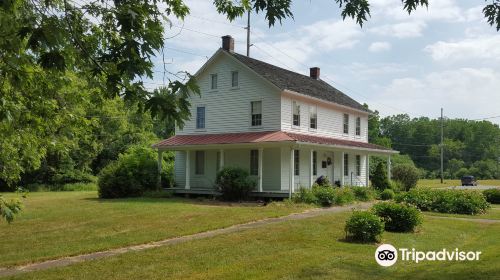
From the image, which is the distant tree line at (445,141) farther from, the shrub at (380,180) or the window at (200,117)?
the window at (200,117)

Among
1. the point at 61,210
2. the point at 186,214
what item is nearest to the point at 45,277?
the point at 186,214

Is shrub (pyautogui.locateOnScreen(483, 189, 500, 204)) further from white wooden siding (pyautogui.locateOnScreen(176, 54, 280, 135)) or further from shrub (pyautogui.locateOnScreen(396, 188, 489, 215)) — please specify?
white wooden siding (pyautogui.locateOnScreen(176, 54, 280, 135))

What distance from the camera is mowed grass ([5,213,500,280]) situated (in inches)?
347

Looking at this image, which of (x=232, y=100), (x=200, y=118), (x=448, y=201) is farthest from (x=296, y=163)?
(x=448, y=201)

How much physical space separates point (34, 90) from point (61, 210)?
449 inches

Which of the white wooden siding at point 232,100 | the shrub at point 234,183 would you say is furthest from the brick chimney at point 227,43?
the shrub at point 234,183

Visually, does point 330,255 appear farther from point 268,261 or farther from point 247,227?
point 247,227

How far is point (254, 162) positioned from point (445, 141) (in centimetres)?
10433

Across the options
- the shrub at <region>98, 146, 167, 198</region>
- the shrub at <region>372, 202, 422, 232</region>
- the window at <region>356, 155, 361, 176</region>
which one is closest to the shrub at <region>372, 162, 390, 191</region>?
the window at <region>356, 155, 361, 176</region>

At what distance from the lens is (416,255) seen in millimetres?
10773

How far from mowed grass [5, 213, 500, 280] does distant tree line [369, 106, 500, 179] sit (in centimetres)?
10460

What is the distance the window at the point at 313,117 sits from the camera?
1177 inches

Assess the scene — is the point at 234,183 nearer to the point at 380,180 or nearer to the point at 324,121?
the point at 324,121

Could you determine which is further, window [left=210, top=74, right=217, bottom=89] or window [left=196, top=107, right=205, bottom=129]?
window [left=196, top=107, right=205, bottom=129]
